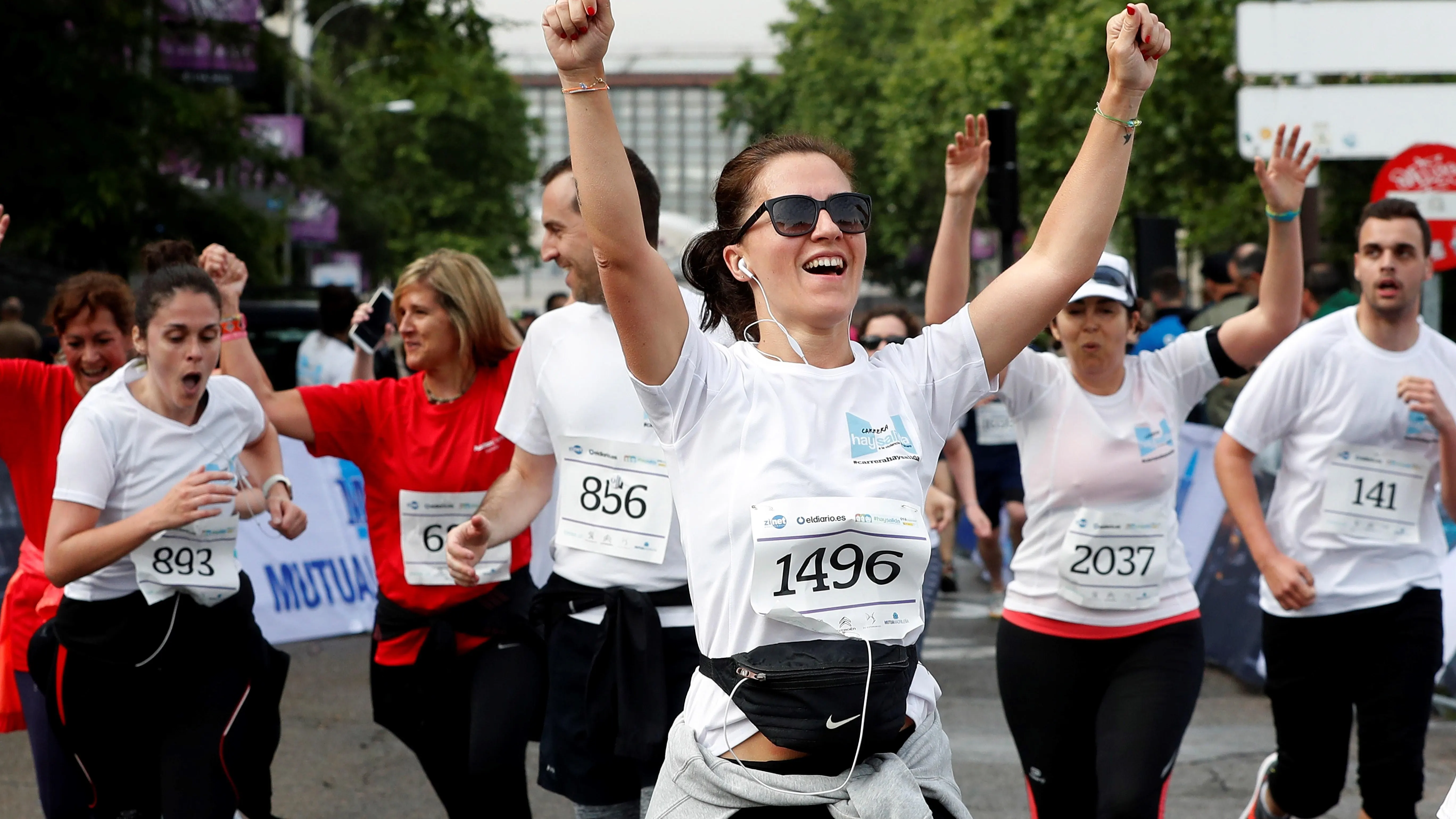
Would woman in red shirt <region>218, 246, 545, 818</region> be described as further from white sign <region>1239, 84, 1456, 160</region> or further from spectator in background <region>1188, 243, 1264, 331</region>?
white sign <region>1239, 84, 1456, 160</region>

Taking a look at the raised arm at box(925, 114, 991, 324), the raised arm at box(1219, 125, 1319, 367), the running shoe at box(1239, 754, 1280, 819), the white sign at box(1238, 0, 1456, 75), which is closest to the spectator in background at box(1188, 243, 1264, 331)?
the white sign at box(1238, 0, 1456, 75)

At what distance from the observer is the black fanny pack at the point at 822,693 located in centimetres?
252

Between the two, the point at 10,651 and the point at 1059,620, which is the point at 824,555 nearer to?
the point at 1059,620

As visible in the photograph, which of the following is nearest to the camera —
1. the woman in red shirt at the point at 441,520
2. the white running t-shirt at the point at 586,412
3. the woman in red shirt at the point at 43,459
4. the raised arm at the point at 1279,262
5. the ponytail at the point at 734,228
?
the ponytail at the point at 734,228

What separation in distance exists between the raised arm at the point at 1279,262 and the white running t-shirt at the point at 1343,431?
320 millimetres

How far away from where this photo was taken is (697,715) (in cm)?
267

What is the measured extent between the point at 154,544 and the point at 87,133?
1036cm

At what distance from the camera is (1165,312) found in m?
11.4

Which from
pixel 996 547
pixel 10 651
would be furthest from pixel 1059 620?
pixel 996 547

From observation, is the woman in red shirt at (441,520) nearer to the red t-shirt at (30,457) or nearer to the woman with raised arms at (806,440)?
the red t-shirt at (30,457)

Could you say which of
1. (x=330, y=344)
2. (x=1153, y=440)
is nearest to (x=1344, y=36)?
(x=1153, y=440)

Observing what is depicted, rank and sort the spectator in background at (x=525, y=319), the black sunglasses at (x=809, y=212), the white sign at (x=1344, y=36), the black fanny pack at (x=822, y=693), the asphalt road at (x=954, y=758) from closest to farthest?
the black fanny pack at (x=822, y=693), the black sunglasses at (x=809, y=212), the asphalt road at (x=954, y=758), the spectator in background at (x=525, y=319), the white sign at (x=1344, y=36)

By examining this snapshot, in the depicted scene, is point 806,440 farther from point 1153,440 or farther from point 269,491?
point 269,491

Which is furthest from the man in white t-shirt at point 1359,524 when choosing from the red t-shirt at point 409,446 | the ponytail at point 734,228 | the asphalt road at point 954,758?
the ponytail at point 734,228
